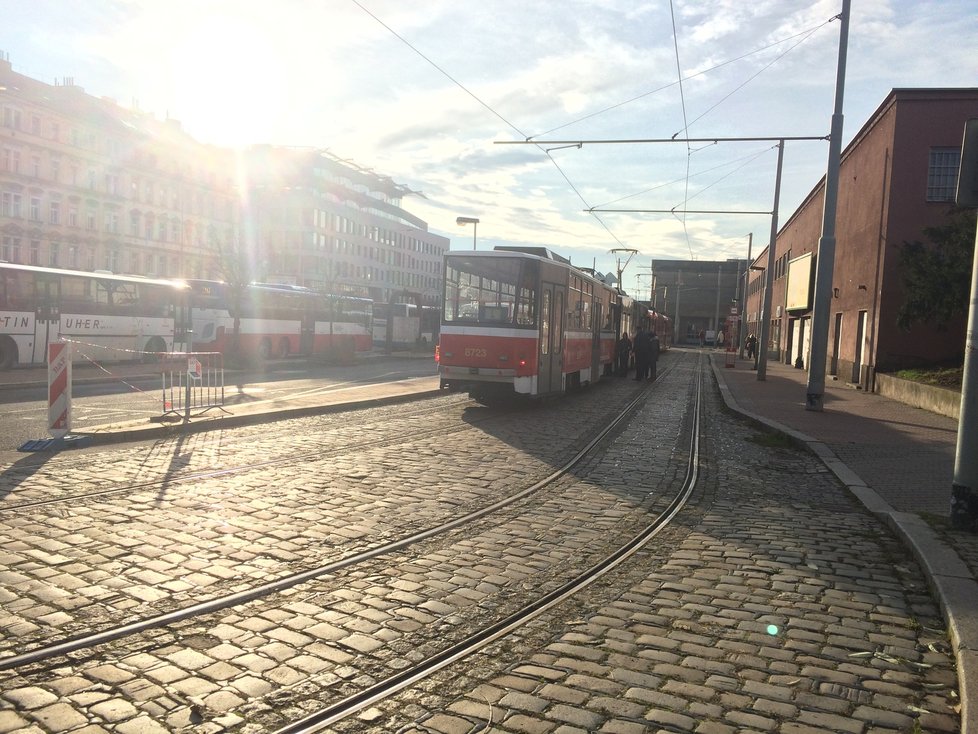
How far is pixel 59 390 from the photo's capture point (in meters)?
10.4

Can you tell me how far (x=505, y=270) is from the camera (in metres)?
16.2

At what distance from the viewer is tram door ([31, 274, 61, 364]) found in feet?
77.2

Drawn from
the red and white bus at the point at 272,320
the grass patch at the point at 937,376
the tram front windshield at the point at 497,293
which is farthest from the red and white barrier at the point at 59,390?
the red and white bus at the point at 272,320

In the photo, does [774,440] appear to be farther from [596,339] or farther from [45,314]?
[45,314]

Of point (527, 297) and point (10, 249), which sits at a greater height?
point (10, 249)

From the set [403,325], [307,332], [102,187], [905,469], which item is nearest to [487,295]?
[905,469]

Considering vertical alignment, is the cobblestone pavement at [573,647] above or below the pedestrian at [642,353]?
below

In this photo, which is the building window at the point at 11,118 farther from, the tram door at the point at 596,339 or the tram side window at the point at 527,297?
the tram side window at the point at 527,297

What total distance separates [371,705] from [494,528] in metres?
3.35

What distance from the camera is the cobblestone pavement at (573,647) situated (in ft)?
11.5

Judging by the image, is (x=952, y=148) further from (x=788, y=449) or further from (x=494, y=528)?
(x=494, y=528)

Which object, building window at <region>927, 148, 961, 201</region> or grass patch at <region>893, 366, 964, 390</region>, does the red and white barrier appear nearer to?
grass patch at <region>893, 366, 964, 390</region>

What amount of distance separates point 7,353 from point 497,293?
1575 cm

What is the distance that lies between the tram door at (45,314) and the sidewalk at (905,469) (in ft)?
65.9
